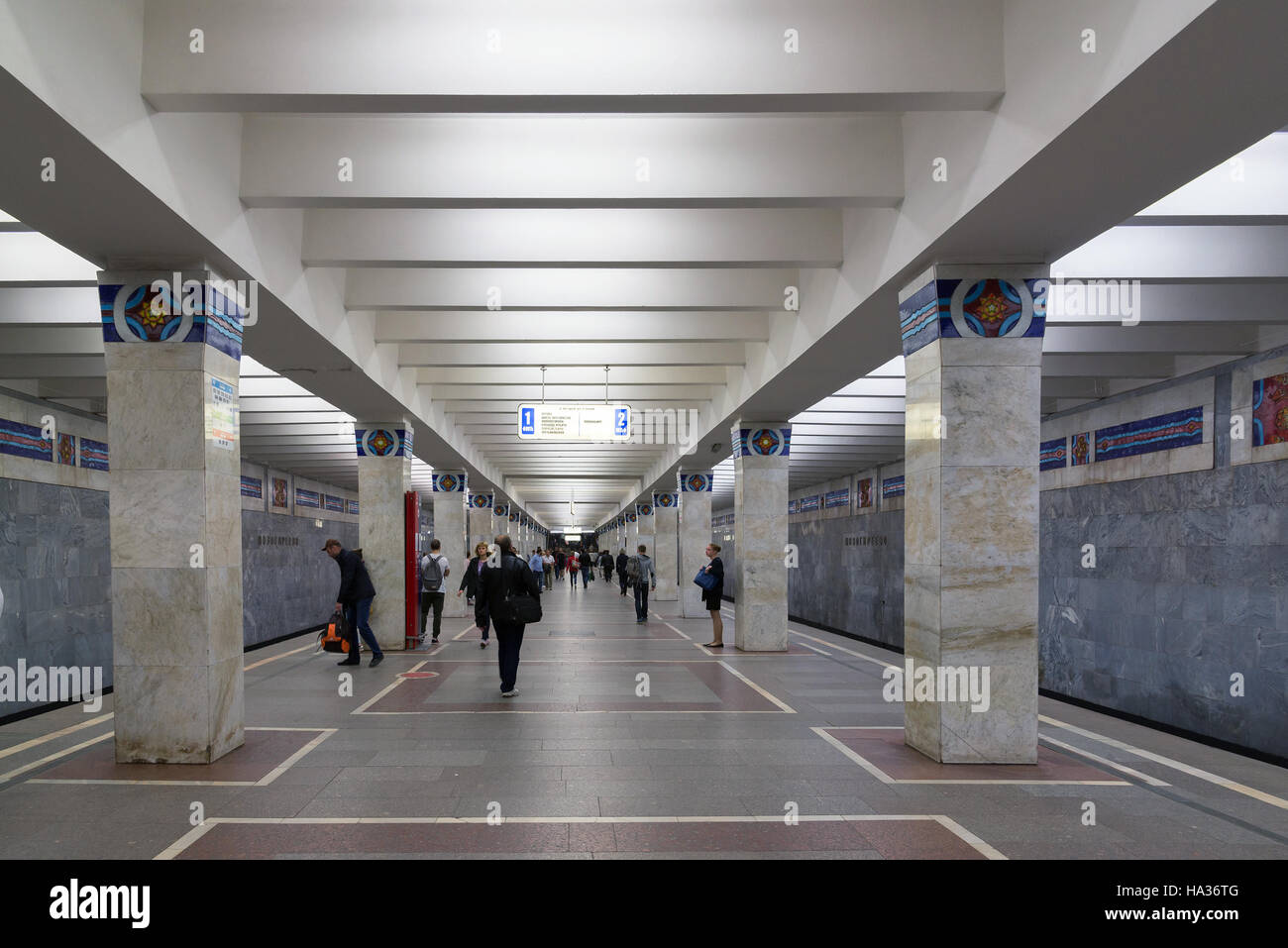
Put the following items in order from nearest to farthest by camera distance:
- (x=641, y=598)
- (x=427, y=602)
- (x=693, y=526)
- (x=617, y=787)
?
1. (x=617, y=787)
2. (x=427, y=602)
3. (x=641, y=598)
4. (x=693, y=526)

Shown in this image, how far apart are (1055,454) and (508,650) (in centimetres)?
994

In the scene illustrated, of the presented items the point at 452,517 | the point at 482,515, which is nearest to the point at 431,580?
the point at 452,517

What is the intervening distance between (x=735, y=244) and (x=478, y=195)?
2.64m

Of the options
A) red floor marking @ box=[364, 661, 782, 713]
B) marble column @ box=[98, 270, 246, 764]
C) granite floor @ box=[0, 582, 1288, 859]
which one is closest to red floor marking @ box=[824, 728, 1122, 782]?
granite floor @ box=[0, 582, 1288, 859]

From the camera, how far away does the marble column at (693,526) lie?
74.0 feet

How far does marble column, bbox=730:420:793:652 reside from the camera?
1500 cm

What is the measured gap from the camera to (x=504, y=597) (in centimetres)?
1009

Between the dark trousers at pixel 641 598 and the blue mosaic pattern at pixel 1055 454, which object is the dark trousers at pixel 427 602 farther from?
the blue mosaic pattern at pixel 1055 454

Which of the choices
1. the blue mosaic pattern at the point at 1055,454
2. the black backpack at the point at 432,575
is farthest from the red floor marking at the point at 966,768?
the black backpack at the point at 432,575

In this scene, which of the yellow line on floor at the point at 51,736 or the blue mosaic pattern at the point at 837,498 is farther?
the blue mosaic pattern at the point at 837,498

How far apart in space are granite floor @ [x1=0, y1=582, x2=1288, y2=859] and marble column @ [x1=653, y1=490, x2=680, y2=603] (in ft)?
62.0

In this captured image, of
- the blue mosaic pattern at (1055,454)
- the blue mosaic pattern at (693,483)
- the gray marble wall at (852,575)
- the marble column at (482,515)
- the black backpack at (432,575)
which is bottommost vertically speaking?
the gray marble wall at (852,575)

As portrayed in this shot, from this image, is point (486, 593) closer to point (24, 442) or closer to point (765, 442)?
point (765, 442)

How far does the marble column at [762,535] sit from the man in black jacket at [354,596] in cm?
587
